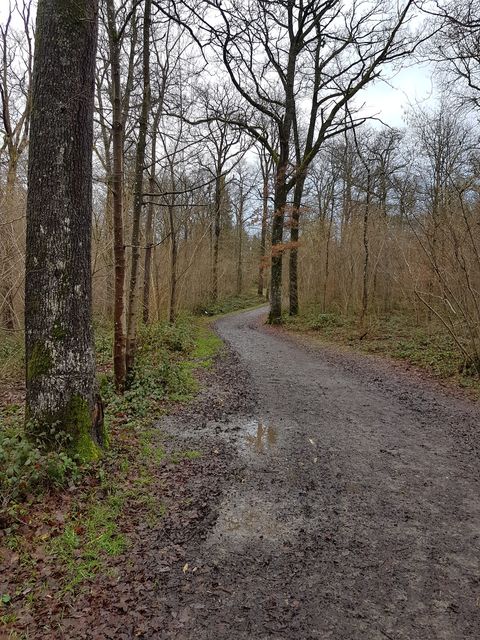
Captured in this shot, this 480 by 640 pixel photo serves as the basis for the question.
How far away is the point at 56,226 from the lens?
3.65 metres

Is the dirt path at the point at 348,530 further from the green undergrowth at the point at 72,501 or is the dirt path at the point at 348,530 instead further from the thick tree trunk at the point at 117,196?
the thick tree trunk at the point at 117,196

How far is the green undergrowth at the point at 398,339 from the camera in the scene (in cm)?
846

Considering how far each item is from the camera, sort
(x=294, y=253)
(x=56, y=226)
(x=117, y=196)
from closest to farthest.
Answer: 1. (x=56, y=226)
2. (x=117, y=196)
3. (x=294, y=253)

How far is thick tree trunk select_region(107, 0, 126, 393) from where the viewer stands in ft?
19.4

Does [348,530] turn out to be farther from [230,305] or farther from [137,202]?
[230,305]

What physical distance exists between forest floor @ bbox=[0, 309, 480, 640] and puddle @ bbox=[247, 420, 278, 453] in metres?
0.03

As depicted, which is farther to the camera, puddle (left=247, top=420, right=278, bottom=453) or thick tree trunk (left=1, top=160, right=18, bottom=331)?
thick tree trunk (left=1, top=160, right=18, bottom=331)

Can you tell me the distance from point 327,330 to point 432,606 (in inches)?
482

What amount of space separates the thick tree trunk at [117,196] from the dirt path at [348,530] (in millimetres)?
2266

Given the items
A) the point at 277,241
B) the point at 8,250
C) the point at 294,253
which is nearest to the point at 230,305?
the point at 294,253

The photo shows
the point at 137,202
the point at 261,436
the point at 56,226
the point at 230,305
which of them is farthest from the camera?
the point at 230,305

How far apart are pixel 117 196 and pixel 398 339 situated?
9.44m

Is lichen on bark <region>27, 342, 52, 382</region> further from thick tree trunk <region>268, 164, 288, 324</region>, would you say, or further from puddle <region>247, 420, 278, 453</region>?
thick tree trunk <region>268, 164, 288, 324</region>

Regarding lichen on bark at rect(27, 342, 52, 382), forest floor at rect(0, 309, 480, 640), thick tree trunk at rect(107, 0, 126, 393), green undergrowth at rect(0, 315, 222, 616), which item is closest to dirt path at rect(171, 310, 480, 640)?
forest floor at rect(0, 309, 480, 640)
